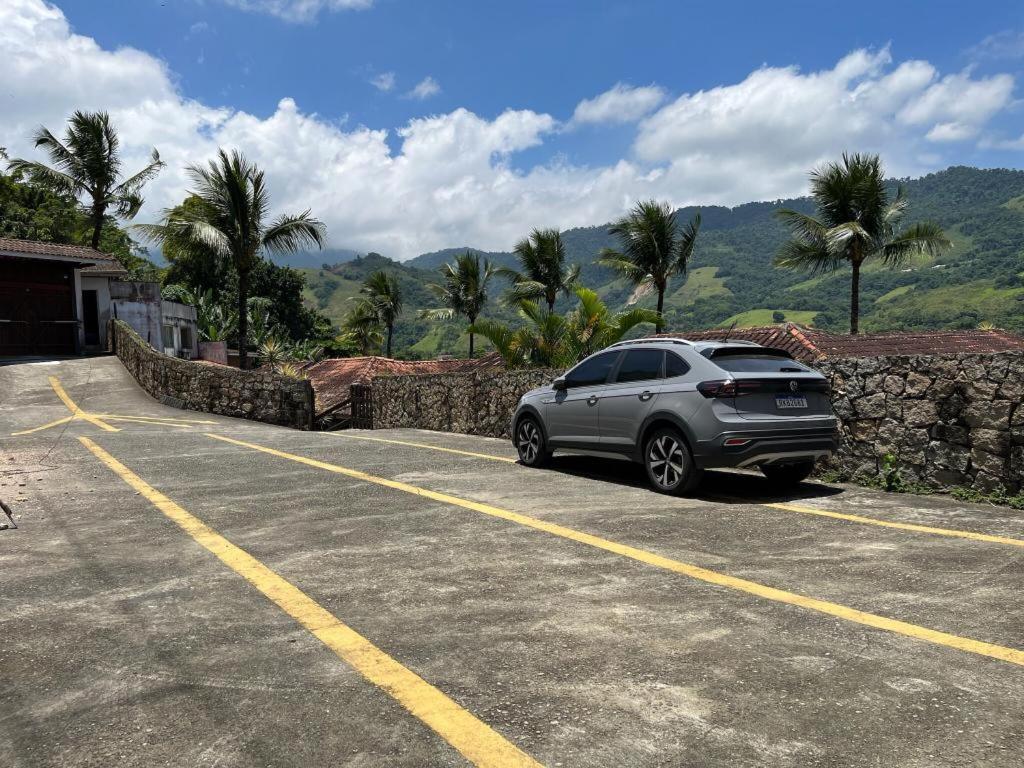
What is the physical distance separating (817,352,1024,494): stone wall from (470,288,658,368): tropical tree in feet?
30.4

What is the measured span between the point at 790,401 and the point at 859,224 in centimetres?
2746

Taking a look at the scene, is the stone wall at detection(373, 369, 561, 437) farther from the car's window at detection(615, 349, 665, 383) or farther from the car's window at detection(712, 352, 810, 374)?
the car's window at detection(712, 352, 810, 374)

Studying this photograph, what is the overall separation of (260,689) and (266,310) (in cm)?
6771

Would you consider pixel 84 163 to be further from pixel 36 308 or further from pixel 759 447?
pixel 759 447

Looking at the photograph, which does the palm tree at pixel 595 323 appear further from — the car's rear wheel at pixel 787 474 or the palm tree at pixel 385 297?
the palm tree at pixel 385 297

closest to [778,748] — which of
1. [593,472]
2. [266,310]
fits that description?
[593,472]

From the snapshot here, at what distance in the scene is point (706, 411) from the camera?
7.32 meters

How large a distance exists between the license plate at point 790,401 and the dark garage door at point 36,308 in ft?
98.0

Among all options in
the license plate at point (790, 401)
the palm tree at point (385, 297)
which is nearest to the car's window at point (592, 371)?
the license plate at point (790, 401)

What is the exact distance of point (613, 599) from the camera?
4.23 meters

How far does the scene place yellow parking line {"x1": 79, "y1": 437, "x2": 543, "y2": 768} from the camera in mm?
2605

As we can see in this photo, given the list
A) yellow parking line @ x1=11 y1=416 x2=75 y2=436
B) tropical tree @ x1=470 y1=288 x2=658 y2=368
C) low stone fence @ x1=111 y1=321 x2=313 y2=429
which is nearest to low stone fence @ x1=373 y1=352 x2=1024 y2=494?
tropical tree @ x1=470 y1=288 x2=658 y2=368

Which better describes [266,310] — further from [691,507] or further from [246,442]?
[691,507]

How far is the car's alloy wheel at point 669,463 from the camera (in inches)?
295
